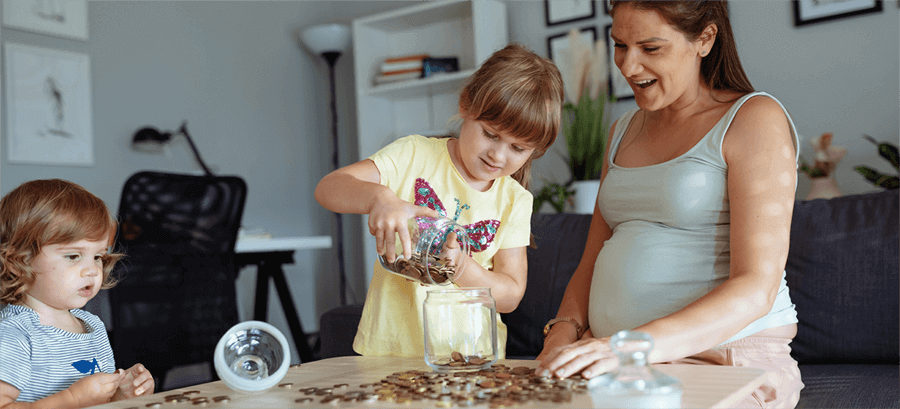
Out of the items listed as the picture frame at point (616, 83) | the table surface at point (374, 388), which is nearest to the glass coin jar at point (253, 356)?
the table surface at point (374, 388)

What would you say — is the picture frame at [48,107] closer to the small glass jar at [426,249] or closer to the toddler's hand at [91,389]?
the toddler's hand at [91,389]

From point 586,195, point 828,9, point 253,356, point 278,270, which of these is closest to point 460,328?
point 253,356

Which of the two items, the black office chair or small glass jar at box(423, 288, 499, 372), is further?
the black office chair

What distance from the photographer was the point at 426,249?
0.95 m

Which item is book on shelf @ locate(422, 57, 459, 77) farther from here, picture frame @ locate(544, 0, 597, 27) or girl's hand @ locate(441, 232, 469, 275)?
girl's hand @ locate(441, 232, 469, 275)

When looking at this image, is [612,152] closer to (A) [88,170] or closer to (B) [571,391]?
(B) [571,391]

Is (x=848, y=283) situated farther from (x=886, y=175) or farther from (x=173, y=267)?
(x=173, y=267)

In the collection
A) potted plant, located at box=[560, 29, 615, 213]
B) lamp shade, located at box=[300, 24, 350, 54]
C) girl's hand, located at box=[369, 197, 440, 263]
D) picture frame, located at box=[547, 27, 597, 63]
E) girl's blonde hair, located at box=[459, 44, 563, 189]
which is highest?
lamp shade, located at box=[300, 24, 350, 54]

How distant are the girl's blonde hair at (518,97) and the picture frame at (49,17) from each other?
8.93ft

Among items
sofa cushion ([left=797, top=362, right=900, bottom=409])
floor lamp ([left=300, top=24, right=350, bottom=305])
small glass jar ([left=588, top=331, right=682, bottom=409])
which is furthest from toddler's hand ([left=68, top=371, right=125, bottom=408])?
floor lamp ([left=300, top=24, right=350, bottom=305])

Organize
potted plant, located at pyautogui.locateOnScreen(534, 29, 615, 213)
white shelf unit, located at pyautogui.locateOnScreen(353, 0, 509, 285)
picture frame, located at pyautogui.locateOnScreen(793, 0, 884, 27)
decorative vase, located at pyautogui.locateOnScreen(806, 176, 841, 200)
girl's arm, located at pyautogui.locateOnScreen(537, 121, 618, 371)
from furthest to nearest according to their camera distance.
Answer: white shelf unit, located at pyautogui.locateOnScreen(353, 0, 509, 285) → potted plant, located at pyautogui.locateOnScreen(534, 29, 615, 213) → picture frame, located at pyautogui.locateOnScreen(793, 0, 884, 27) → decorative vase, located at pyautogui.locateOnScreen(806, 176, 841, 200) → girl's arm, located at pyautogui.locateOnScreen(537, 121, 618, 371)

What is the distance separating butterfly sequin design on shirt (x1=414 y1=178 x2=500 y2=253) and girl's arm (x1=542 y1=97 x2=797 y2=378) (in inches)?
15.6

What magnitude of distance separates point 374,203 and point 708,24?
0.63m

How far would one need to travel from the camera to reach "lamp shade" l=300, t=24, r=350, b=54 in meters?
3.99
